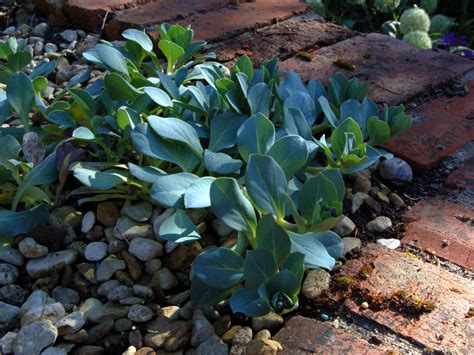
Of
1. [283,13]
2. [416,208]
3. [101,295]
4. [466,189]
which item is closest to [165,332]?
[101,295]

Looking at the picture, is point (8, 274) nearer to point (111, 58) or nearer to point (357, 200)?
point (111, 58)

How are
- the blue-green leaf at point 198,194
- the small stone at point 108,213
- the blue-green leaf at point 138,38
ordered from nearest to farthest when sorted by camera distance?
1. the blue-green leaf at point 198,194
2. the small stone at point 108,213
3. the blue-green leaf at point 138,38

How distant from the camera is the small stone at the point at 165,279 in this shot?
1.30 meters

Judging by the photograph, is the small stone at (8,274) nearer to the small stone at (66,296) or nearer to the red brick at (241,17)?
the small stone at (66,296)

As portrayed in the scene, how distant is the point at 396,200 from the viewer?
5.08ft

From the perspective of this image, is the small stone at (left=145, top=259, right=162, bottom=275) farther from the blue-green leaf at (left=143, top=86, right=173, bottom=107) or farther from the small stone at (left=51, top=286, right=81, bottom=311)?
the blue-green leaf at (left=143, top=86, right=173, bottom=107)

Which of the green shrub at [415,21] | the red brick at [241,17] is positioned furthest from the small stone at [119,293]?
the green shrub at [415,21]

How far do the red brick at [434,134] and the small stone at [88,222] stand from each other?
2.23ft

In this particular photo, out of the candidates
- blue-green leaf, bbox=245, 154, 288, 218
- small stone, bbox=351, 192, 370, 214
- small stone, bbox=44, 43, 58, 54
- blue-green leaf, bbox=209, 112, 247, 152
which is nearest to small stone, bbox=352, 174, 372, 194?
small stone, bbox=351, 192, 370, 214

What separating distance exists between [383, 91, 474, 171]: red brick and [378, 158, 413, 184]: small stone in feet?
0.14

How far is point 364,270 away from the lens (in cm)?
134

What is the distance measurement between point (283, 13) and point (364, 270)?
1172 mm

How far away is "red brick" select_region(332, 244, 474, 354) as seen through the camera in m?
1.20

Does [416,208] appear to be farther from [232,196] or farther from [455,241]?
[232,196]
